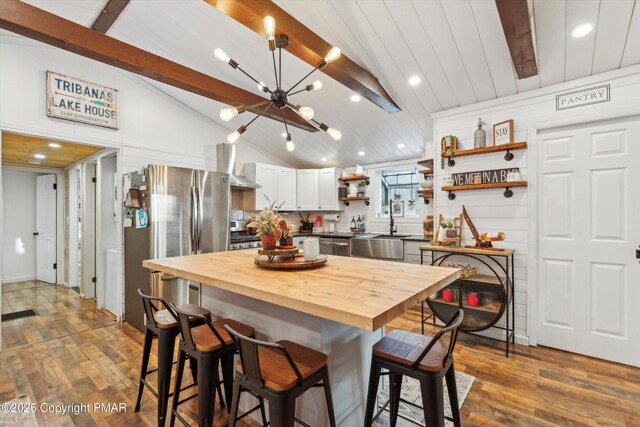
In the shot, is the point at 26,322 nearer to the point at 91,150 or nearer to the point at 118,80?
the point at 91,150

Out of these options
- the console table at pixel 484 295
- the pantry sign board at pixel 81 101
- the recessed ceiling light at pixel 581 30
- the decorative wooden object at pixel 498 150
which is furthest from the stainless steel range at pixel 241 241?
the recessed ceiling light at pixel 581 30

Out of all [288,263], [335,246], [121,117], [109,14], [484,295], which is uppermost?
[109,14]

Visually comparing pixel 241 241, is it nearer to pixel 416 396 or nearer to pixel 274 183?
pixel 274 183

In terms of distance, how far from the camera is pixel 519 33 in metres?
2.00

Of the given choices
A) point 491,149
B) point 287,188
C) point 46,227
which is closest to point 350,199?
point 287,188

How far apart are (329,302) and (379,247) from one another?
3.41 m

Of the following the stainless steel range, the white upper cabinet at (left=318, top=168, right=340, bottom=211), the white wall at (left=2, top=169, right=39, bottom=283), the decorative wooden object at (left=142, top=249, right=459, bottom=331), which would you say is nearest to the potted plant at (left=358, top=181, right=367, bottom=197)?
the white upper cabinet at (left=318, top=168, right=340, bottom=211)

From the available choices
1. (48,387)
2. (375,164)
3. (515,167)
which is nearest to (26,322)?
(48,387)

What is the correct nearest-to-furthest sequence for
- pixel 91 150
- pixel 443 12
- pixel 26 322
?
pixel 443 12, pixel 26 322, pixel 91 150

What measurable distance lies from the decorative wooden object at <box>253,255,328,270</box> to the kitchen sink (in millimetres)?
2513

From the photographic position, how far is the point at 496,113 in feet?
10.2

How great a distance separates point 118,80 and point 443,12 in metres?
3.78

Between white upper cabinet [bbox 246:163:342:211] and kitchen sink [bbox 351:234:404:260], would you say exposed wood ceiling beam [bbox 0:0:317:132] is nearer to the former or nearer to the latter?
white upper cabinet [bbox 246:163:342:211]

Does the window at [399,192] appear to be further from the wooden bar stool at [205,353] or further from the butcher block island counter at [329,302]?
the wooden bar stool at [205,353]
